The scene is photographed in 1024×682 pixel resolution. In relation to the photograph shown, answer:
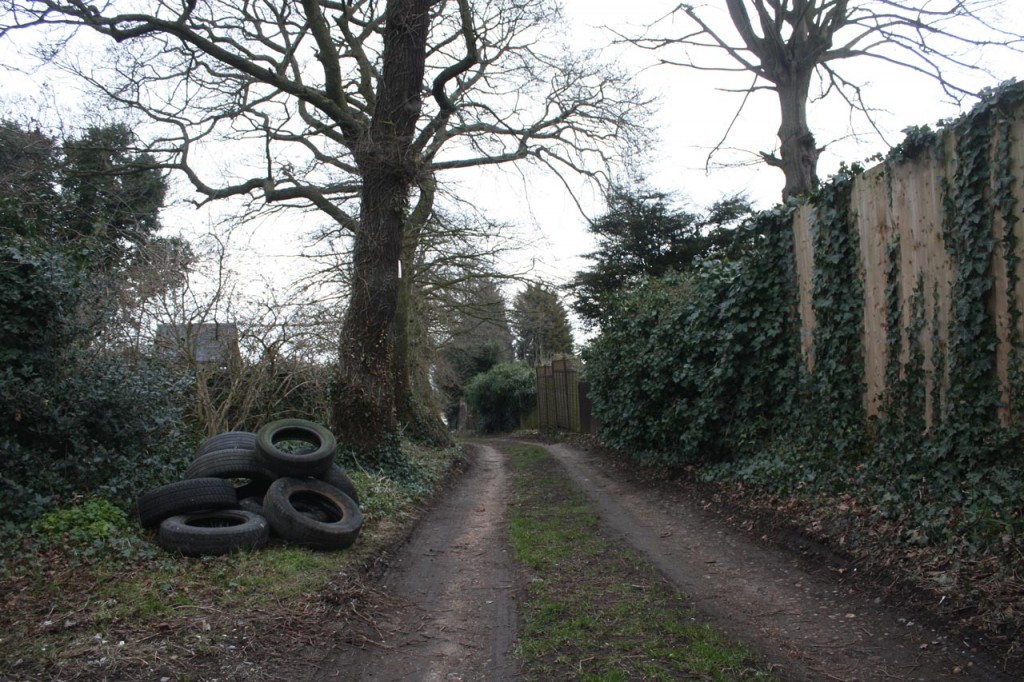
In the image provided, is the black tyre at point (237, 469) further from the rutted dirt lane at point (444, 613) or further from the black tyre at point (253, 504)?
the rutted dirt lane at point (444, 613)

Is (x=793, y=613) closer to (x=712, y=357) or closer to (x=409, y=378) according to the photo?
→ (x=712, y=357)

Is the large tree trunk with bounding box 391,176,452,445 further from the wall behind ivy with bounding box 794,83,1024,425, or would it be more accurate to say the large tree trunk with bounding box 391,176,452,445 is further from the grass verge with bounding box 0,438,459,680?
the grass verge with bounding box 0,438,459,680

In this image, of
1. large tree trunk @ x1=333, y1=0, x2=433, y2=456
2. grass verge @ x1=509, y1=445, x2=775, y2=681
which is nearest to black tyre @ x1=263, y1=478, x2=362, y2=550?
grass verge @ x1=509, y1=445, x2=775, y2=681

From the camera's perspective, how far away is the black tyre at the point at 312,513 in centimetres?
679

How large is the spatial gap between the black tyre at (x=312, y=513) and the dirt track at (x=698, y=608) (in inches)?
22.9

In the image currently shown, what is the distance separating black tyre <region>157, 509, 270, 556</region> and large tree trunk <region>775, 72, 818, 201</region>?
1019 centimetres

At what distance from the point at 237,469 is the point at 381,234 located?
5.27 metres

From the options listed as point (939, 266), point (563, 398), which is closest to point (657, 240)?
point (563, 398)

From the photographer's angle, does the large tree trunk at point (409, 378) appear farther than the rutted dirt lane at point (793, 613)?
Yes

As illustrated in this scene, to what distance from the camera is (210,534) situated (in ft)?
20.7

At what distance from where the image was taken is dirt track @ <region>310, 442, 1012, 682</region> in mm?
4305

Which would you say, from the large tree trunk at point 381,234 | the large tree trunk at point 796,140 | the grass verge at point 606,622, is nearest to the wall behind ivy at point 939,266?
the grass verge at point 606,622

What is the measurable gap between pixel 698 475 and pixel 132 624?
782cm

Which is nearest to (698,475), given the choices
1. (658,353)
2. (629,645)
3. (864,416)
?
(658,353)
